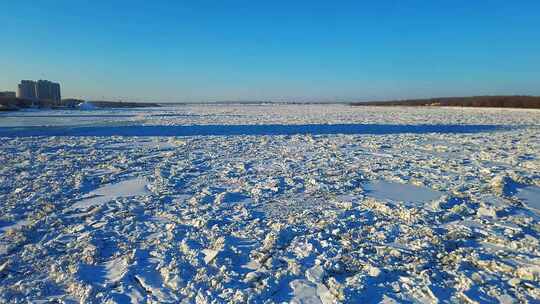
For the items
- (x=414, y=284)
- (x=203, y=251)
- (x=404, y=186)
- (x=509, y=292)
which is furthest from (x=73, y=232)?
(x=404, y=186)

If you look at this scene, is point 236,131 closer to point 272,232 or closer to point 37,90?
point 272,232

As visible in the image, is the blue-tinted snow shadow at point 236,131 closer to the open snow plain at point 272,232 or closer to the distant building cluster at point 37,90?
the open snow plain at point 272,232

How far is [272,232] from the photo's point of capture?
12.2 feet

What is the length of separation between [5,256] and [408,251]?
3847 millimetres

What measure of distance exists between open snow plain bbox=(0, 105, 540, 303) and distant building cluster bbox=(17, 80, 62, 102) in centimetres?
10942

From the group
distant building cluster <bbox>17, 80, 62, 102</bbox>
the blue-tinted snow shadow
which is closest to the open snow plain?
the blue-tinted snow shadow

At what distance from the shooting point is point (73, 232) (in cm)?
379

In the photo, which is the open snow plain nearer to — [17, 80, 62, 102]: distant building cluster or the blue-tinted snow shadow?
the blue-tinted snow shadow

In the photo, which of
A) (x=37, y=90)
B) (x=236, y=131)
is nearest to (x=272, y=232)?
(x=236, y=131)

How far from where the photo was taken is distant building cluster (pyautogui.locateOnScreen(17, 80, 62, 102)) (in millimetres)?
→ 98875

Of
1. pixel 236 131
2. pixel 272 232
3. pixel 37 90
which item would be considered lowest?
pixel 272 232

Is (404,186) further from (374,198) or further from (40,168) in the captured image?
(40,168)

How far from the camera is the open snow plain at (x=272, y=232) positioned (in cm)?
265

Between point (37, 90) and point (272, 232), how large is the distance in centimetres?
12186
